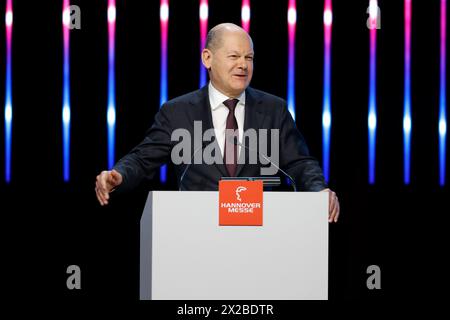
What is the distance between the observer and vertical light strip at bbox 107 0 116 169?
13.7 feet

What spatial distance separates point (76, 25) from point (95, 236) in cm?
97

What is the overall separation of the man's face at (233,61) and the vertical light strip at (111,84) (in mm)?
882

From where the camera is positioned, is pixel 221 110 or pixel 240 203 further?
pixel 221 110

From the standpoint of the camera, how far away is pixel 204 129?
341cm

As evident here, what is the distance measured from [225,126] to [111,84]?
0.96 meters

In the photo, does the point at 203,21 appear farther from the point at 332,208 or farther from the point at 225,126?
the point at 332,208

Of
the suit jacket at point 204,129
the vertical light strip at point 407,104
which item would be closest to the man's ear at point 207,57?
the suit jacket at point 204,129

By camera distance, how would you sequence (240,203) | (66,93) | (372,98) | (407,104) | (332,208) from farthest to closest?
1. (407,104)
2. (372,98)
3. (66,93)
4. (332,208)
5. (240,203)

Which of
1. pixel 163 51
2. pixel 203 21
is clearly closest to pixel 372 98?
pixel 203 21

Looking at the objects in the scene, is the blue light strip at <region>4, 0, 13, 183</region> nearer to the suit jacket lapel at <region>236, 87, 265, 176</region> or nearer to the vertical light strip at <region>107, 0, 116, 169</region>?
the vertical light strip at <region>107, 0, 116, 169</region>

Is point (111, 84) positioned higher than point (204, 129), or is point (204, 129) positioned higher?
point (111, 84)

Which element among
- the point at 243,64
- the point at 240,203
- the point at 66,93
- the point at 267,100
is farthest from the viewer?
the point at 66,93

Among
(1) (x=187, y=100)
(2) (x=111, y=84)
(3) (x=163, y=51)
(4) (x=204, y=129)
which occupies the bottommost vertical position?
(4) (x=204, y=129)

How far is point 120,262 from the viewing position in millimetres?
4250
